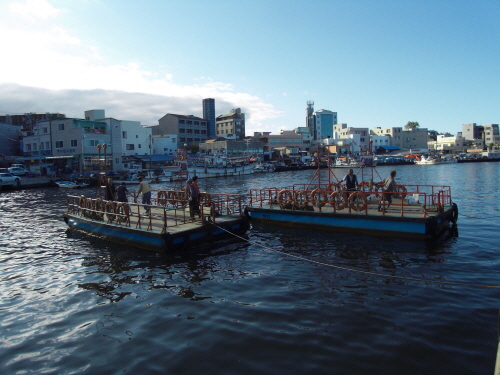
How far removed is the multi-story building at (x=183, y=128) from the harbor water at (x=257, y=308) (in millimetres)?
90599

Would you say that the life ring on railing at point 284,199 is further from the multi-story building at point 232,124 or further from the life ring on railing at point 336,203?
the multi-story building at point 232,124

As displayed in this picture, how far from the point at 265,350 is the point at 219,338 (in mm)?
1144

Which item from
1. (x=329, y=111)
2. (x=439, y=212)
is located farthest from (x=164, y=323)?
(x=329, y=111)

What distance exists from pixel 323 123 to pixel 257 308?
5909 inches

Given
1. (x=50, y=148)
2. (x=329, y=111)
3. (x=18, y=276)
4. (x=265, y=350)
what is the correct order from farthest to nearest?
(x=329, y=111), (x=50, y=148), (x=18, y=276), (x=265, y=350)

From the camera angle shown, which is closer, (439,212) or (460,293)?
(460,293)

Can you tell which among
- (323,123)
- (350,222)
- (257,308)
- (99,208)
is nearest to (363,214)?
(350,222)

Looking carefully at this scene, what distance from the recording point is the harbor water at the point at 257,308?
7.05m

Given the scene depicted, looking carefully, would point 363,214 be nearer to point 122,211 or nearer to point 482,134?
point 122,211

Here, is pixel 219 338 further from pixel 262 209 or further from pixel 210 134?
pixel 210 134

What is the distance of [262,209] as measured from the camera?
20484mm

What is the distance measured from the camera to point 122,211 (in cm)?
1667

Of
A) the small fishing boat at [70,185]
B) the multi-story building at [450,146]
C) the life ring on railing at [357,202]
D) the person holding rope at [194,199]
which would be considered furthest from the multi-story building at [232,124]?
the person holding rope at [194,199]

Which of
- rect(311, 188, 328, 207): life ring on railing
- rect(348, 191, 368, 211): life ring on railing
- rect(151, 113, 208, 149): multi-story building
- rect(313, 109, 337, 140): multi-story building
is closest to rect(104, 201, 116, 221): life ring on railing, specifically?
rect(311, 188, 328, 207): life ring on railing
